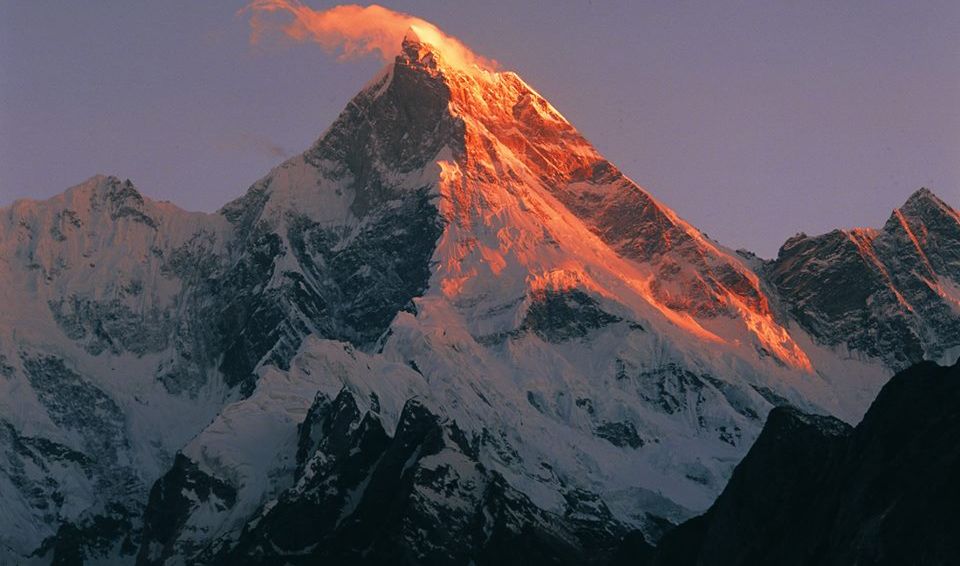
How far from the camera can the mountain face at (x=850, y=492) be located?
482 ft

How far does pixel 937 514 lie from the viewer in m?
145

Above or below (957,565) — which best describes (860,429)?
above

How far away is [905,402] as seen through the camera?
163 metres

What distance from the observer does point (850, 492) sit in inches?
6280

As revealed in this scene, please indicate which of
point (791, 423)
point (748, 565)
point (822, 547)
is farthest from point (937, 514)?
point (791, 423)

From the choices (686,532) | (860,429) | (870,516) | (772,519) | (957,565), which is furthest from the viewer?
(686,532)

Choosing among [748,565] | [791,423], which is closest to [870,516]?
[748,565]

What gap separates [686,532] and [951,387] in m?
37.2

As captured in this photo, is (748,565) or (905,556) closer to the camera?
(905,556)

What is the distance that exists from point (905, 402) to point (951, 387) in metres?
3.63

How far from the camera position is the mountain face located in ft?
482

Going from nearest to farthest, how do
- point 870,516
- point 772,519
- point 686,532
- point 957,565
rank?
1. point 957,565
2. point 870,516
3. point 772,519
4. point 686,532

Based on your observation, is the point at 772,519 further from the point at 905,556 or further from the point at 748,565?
the point at 905,556

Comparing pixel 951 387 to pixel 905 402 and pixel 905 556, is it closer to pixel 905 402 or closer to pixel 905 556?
pixel 905 402
